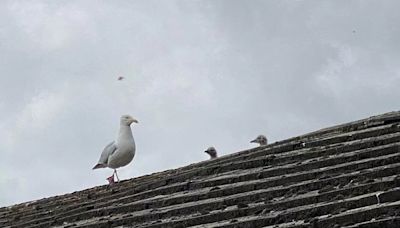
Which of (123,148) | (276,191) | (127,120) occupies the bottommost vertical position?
(276,191)

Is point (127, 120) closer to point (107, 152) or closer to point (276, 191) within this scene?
point (107, 152)

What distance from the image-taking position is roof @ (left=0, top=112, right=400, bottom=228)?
361cm

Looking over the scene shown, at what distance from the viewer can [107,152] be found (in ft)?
30.0

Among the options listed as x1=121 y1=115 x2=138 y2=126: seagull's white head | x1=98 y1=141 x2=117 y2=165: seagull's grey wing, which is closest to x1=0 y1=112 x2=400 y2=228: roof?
x1=121 y1=115 x2=138 y2=126: seagull's white head

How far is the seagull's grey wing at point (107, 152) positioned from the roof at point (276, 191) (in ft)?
9.52

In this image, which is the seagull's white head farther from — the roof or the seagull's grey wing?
the roof

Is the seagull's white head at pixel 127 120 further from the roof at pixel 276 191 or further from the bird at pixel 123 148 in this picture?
the roof at pixel 276 191

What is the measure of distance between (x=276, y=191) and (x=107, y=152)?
202 inches

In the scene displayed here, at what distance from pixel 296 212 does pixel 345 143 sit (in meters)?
1.22

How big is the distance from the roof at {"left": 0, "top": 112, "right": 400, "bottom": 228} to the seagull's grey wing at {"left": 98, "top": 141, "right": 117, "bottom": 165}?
290 cm

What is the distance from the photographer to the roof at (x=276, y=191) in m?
3.61

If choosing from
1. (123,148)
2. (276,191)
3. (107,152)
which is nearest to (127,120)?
(123,148)

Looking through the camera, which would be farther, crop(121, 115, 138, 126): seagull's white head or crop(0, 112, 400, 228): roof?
crop(121, 115, 138, 126): seagull's white head

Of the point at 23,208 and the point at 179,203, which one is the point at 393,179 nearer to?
the point at 179,203
